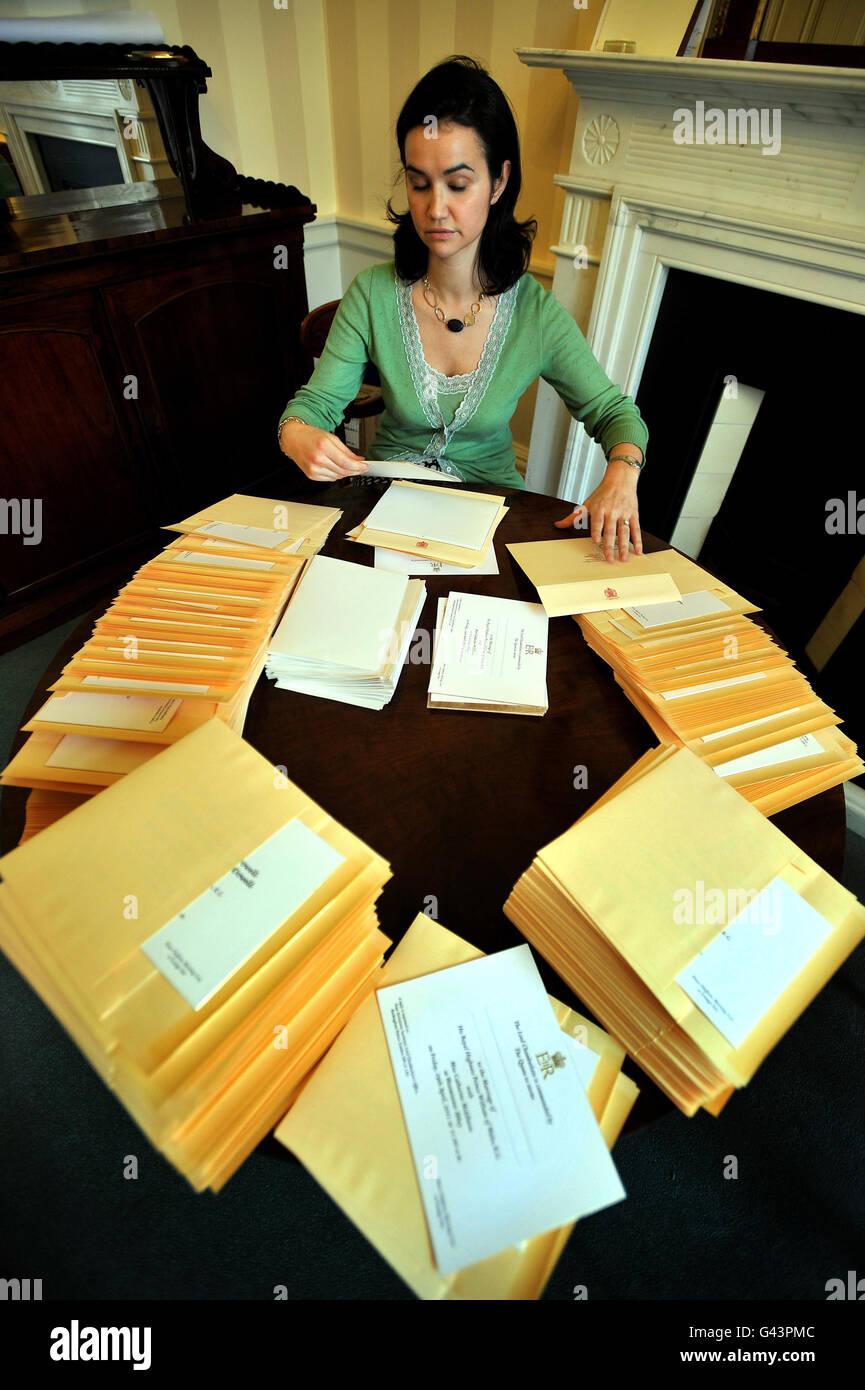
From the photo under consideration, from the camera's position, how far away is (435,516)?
1.12m

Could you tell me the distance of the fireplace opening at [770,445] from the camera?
160 centimetres

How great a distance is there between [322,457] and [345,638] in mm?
476

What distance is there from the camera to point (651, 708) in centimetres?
83

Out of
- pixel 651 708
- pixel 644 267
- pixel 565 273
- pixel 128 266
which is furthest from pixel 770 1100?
pixel 128 266

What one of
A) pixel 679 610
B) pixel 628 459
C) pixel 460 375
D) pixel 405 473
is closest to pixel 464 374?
pixel 460 375

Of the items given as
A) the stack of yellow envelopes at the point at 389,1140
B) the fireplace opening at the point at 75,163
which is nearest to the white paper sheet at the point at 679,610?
the stack of yellow envelopes at the point at 389,1140

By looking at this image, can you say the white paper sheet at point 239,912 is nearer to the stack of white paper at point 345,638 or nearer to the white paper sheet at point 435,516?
the stack of white paper at point 345,638

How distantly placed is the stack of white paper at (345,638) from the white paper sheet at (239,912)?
0.32m

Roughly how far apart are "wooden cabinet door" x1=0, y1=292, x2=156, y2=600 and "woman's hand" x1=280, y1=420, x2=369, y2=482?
89 cm

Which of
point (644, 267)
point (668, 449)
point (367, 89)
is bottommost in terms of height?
point (668, 449)

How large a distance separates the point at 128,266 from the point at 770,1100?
2468 millimetres

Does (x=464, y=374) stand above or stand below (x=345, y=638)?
above

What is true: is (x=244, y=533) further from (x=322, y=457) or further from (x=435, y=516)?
(x=435, y=516)
